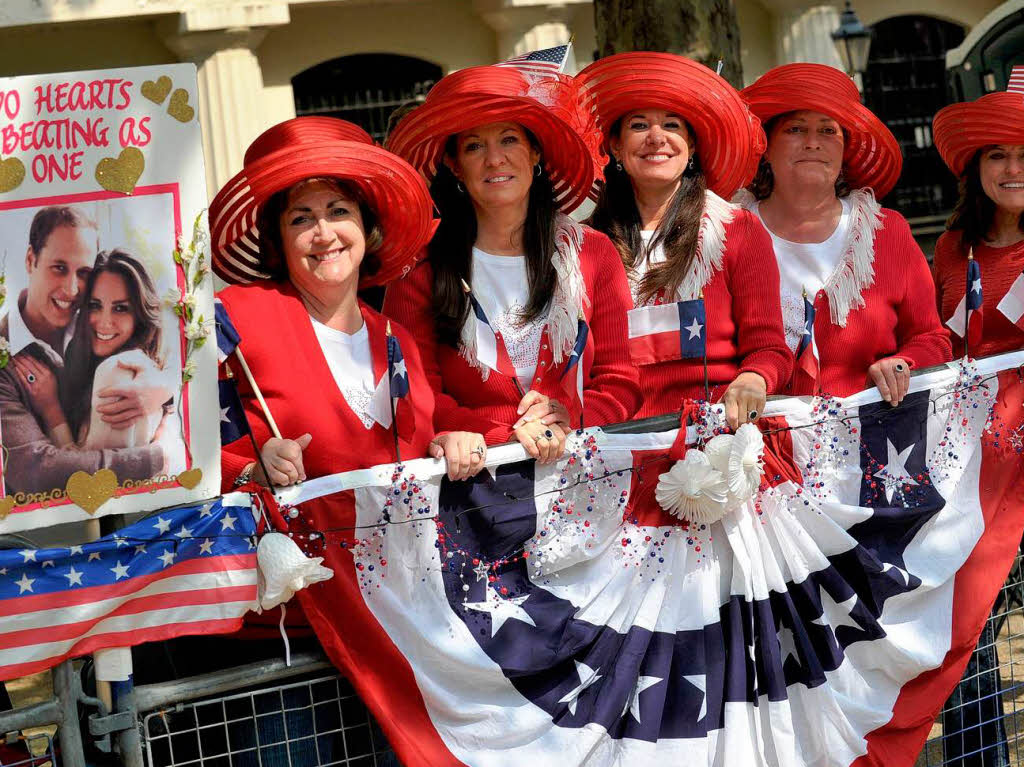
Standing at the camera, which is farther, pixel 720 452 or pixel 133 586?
pixel 720 452

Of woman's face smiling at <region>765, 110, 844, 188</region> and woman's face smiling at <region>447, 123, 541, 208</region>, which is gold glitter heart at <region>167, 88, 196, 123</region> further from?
woman's face smiling at <region>765, 110, 844, 188</region>

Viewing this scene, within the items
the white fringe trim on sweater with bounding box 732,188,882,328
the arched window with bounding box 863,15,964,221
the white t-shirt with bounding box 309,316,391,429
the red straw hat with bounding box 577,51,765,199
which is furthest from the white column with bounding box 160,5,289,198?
the white t-shirt with bounding box 309,316,391,429

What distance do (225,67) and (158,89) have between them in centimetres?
1003

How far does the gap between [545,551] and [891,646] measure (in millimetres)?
1096

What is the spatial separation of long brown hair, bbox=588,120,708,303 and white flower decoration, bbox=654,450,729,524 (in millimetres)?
710

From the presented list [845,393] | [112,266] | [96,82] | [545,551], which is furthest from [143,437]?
[845,393]

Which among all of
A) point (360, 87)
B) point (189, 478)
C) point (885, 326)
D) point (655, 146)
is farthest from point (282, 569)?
point (360, 87)

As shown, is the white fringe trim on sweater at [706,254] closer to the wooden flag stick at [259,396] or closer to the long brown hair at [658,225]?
the long brown hair at [658,225]

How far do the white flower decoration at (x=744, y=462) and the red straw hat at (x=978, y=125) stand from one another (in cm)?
188

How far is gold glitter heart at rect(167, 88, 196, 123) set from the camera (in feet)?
10.3

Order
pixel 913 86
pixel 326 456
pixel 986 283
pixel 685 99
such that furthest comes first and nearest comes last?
pixel 913 86, pixel 986 283, pixel 685 99, pixel 326 456

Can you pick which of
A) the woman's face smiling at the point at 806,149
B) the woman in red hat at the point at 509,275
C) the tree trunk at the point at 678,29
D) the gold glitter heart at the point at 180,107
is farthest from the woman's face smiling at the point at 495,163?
the tree trunk at the point at 678,29

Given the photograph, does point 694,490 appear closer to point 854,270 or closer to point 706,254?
point 706,254

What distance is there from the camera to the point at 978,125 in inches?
194
